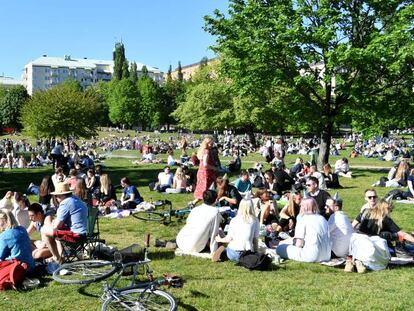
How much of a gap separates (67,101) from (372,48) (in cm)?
3117

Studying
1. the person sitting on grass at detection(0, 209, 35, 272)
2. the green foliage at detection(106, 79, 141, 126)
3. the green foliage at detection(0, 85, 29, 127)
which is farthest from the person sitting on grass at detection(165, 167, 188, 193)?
the green foliage at detection(0, 85, 29, 127)

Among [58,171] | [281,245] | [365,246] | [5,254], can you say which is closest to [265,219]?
[281,245]

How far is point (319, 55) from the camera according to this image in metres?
20.8

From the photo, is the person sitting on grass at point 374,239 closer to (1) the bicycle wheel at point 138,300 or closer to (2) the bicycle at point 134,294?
(2) the bicycle at point 134,294

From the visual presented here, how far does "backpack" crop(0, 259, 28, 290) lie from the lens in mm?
6465

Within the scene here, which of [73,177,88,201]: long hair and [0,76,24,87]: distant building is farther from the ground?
[0,76,24,87]: distant building

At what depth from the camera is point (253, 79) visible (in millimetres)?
21188

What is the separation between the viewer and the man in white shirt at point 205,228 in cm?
823

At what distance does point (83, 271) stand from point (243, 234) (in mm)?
2535

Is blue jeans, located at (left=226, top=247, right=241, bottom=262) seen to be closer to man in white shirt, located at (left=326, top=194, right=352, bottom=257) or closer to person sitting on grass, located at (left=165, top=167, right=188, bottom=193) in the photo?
man in white shirt, located at (left=326, top=194, right=352, bottom=257)

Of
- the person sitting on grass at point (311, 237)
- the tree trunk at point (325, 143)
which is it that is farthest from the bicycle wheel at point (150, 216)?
the tree trunk at point (325, 143)

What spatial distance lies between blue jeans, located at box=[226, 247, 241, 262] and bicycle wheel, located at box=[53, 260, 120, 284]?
7.20ft

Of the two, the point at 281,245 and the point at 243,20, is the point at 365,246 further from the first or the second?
the point at 243,20

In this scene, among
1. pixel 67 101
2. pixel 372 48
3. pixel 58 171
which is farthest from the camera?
pixel 67 101
